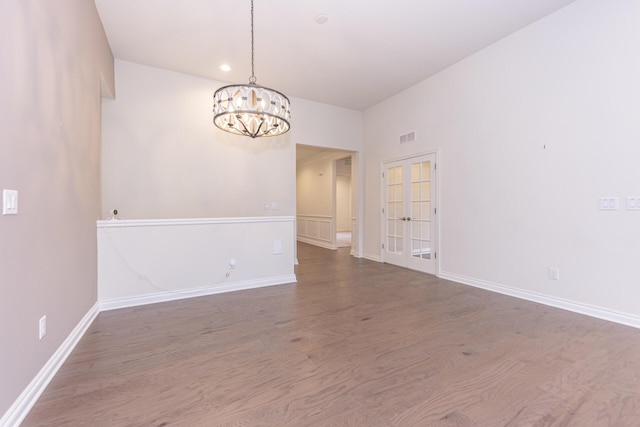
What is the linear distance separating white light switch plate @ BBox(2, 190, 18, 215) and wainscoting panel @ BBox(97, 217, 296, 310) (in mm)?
1793

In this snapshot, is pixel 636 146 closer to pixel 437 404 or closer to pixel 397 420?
pixel 437 404

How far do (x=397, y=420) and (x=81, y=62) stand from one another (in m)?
3.90

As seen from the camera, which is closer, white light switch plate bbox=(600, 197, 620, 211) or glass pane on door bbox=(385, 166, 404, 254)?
white light switch plate bbox=(600, 197, 620, 211)

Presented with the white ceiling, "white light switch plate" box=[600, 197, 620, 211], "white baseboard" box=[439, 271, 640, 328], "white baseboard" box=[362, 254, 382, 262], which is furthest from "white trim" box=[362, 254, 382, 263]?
"white light switch plate" box=[600, 197, 620, 211]

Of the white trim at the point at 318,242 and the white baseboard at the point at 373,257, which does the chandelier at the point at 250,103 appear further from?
the white trim at the point at 318,242

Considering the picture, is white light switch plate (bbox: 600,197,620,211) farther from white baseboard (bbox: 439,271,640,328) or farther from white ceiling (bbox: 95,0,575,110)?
white ceiling (bbox: 95,0,575,110)

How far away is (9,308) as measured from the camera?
1444 mm

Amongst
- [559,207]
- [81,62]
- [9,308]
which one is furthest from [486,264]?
[81,62]

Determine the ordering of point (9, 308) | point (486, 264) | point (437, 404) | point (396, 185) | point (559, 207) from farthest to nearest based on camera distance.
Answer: point (396, 185), point (486, 264), point (559, 207), point (437, 404), point (9, 308)

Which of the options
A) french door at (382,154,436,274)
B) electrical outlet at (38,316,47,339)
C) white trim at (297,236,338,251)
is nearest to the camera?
electrical outlet at (38,316,47,339)

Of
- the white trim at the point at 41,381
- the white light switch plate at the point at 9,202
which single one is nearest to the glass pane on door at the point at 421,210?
the white trim at the point at 41,381

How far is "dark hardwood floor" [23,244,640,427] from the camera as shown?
1.52 meters

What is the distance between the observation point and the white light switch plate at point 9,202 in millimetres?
1409

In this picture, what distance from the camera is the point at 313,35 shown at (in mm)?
3590
